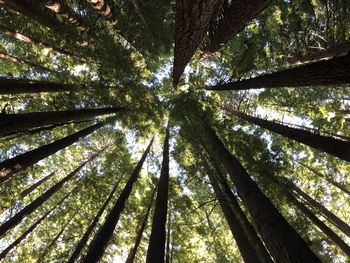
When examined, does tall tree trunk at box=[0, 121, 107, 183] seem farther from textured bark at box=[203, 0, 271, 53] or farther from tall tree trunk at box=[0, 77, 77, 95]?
textured bark at box=[203, 0, 271, 53]

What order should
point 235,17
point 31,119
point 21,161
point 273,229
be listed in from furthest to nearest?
point 21,161 < point 31,119 < point 235,17 < point 273,229

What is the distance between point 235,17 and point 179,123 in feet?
24.5

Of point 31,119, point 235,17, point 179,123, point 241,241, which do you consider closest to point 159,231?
point 241,241

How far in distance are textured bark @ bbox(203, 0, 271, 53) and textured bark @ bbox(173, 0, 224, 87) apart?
803mm

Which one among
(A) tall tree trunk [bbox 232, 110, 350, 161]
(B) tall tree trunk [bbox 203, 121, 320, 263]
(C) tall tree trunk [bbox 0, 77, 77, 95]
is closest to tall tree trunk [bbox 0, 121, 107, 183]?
(C) tall tree trunk [bbox 0, 77, 77, 95]

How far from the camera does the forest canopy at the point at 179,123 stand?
7.06 metres

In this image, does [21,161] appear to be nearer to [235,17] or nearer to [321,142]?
[235,17]

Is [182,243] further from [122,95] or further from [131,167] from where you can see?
[122,95]

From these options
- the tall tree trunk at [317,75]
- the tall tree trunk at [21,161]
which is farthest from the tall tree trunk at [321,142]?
the tall tree trunk at [21,161]

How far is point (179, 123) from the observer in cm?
1442

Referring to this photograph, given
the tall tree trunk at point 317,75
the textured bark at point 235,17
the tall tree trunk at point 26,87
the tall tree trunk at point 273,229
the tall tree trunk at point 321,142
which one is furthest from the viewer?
the tall tree trunk at point 26,87

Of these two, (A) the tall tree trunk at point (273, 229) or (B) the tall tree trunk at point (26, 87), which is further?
(B) the tall tree trunk at point (26, 87)

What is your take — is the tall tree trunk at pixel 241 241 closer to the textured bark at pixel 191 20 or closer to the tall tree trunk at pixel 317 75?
the tall tree trunk at pixel 317 75

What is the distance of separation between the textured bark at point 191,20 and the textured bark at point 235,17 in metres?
0.80
